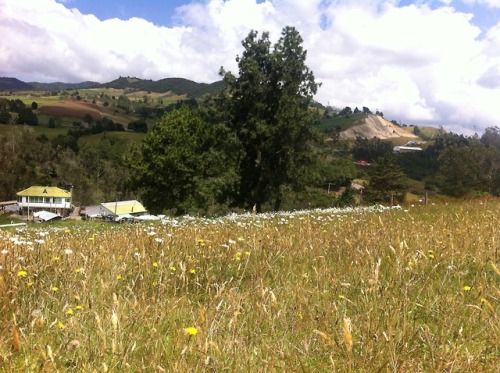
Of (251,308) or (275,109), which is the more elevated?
(275,109)

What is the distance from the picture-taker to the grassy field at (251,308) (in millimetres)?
2580

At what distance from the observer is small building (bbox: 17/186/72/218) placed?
106562 millimetres

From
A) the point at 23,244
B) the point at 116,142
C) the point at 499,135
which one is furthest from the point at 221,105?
the point at 116,142

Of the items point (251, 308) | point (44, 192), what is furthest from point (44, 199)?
point (251, 308)

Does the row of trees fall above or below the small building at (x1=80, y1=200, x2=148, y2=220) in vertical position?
above

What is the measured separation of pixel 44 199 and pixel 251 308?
413ft

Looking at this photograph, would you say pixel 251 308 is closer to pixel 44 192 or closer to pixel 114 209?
pixel 114 209

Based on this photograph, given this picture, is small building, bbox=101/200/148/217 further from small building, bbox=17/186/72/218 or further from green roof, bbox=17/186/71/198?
green roof, bbox=17/186/71/198

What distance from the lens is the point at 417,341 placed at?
10.3 ft

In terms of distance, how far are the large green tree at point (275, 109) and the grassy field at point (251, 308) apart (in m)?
23.5

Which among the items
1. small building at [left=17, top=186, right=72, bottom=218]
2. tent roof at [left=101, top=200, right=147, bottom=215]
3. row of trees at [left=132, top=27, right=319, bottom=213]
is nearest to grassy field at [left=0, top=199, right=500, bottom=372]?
row of trees at [left=132, top=27, right=319, bottom=213]

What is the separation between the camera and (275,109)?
30.5 meters

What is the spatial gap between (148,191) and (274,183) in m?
12.1

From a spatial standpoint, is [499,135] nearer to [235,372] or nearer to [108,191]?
[108,191]
